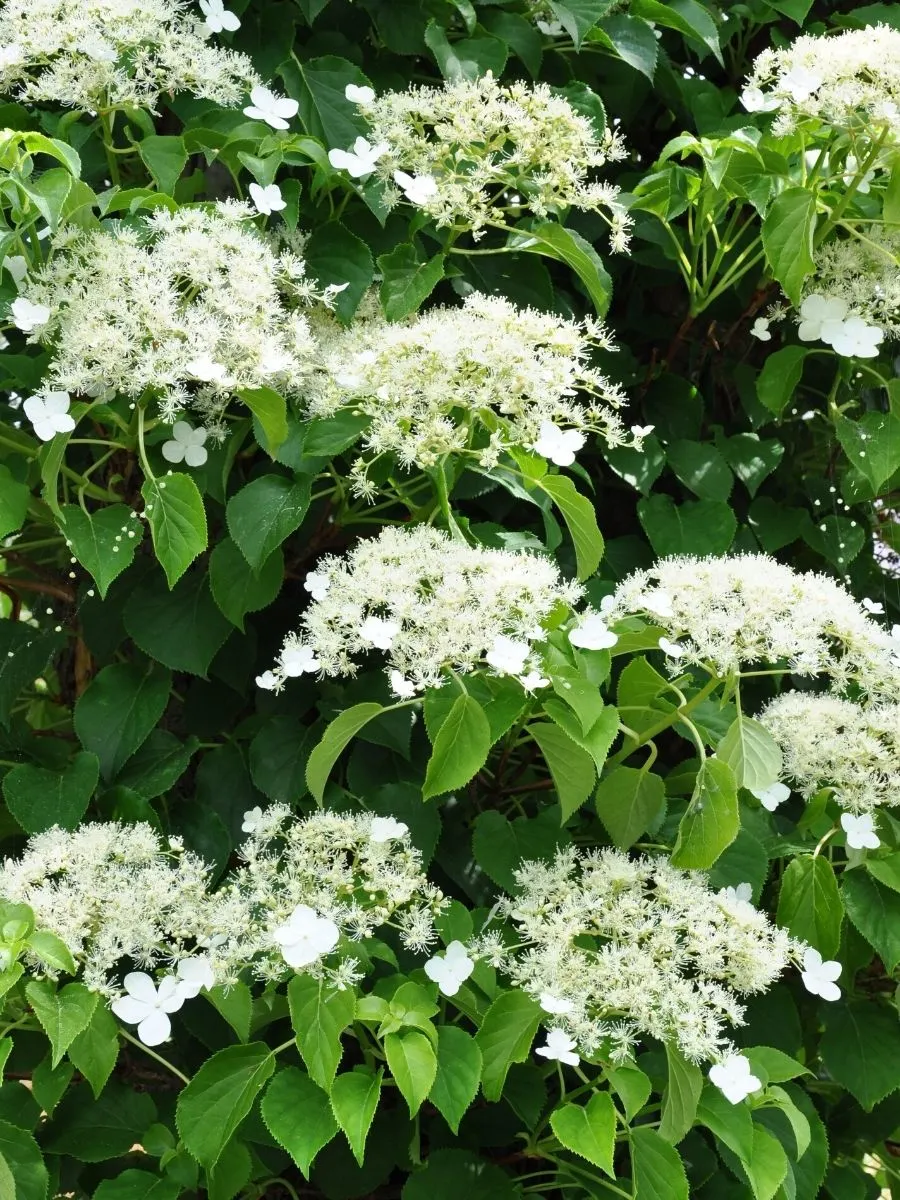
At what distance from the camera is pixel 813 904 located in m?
1.38

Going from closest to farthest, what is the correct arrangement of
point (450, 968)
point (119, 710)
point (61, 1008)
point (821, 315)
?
point (61, 1008) < point (450, 968) < point (119, 710) < point (821, 315)

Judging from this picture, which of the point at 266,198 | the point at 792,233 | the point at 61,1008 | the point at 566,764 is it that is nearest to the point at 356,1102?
the point at 61,1008

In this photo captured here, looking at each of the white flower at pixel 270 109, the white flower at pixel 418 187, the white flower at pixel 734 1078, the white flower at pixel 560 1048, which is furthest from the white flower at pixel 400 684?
the white flower at pixel 270 109

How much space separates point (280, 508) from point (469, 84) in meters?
0.50

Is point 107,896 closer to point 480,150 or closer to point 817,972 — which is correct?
point 817,972

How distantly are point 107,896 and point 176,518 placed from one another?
13.7 inches

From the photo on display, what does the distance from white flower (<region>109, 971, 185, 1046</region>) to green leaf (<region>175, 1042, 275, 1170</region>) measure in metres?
0.06

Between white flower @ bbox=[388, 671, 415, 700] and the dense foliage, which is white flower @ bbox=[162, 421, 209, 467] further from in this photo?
white flower @ bbox=[388, 671, 415, 700]

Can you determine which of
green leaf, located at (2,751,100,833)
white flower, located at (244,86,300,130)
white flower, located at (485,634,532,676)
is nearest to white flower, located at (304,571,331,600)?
white flower, located at (485,634,532,676)

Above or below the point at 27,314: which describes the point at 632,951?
below

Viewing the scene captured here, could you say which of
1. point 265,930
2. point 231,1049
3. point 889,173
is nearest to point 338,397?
point 265,930

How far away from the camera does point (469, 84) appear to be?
143cm

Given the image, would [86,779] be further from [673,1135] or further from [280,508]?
[673,1135]

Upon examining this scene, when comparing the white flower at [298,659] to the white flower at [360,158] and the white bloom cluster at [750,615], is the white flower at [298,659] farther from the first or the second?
the white flower at [360,158]
